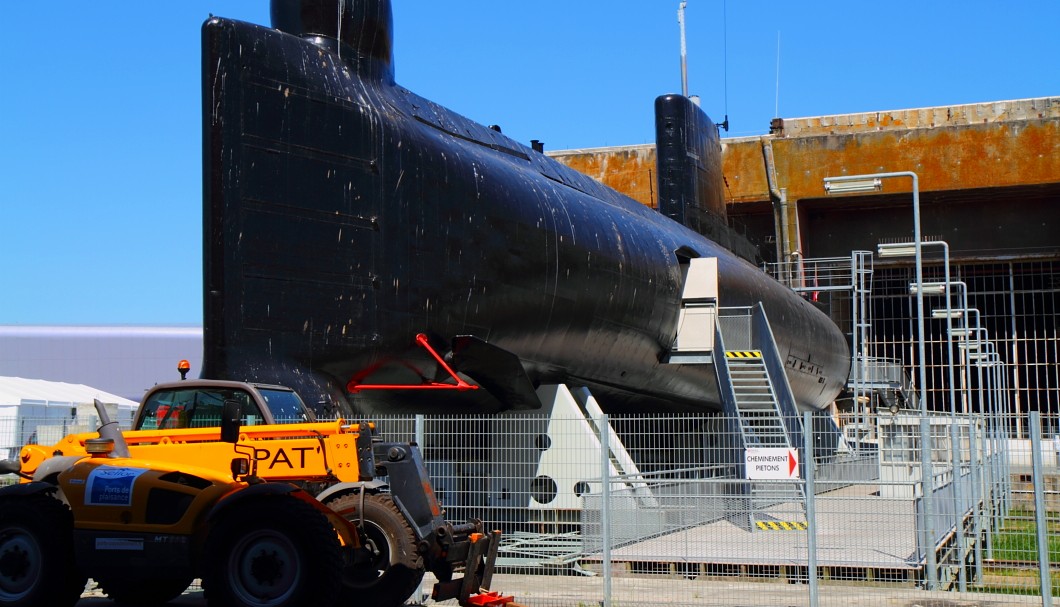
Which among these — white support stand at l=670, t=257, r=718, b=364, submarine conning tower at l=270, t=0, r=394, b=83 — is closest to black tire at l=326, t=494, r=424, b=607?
submarine conning tower at l=270, t=0, r=394, b=83

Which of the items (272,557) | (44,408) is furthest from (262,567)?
(44,408)

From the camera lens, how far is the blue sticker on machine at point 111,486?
Result: 834 cm

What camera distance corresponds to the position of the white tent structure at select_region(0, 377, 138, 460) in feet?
51.8

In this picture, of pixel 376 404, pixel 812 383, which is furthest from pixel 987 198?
pixel 376 404

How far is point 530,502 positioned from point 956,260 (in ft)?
129

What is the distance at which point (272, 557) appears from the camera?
7.92 m

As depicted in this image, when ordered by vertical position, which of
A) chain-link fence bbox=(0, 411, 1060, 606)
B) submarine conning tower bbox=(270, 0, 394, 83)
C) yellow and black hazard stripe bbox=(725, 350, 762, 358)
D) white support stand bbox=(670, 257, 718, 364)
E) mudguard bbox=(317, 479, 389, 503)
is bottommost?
chain-link fence bbox=(0, 411, 1060, 606)

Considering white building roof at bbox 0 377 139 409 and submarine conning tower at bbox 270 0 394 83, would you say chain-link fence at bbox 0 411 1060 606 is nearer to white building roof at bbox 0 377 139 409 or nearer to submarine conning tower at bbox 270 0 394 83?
submarine conning tower at bbox 270 0 394 83

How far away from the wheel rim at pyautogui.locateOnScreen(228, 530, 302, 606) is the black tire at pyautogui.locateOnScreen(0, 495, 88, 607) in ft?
5.13

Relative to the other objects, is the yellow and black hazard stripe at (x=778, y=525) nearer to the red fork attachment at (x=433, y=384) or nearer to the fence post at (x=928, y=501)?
the fence post at (x=928, y=501)

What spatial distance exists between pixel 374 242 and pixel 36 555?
18.7 feet

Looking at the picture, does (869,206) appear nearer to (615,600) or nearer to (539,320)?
(539,320)

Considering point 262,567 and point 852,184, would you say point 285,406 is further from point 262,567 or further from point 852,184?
point 852,184

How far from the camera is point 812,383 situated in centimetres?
3350
